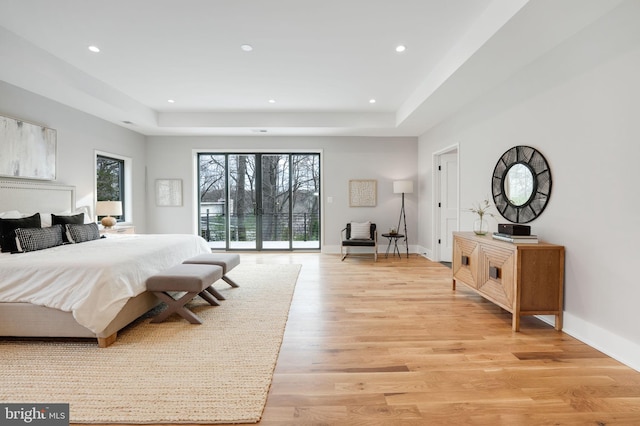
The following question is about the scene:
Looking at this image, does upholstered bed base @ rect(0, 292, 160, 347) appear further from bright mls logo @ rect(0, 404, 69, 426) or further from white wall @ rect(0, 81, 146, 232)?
white wall @ rect(0, 81, 146, 232)

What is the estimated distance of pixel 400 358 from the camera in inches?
85.4

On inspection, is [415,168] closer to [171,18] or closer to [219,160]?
[219,160]

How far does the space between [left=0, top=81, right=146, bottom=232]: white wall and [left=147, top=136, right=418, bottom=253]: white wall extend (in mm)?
891

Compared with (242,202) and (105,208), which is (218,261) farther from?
(242,202)

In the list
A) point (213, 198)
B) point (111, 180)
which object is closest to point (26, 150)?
point (111, 180)

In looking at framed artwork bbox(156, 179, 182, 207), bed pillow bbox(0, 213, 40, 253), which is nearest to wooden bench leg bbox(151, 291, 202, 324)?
bed pillow bbox(0, 213, 40, 253)

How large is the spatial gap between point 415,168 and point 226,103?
4.06 m

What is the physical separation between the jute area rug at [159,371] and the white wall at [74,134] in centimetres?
292

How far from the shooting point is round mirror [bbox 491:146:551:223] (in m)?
2.91

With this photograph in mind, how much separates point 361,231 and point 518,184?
3179mm

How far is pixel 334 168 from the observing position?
6.48 m

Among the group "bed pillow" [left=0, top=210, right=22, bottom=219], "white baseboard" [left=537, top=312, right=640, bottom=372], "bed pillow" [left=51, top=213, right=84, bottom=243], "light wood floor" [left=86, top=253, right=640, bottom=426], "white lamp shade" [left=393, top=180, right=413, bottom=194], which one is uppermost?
"white lamp shade" [left=393, top=180, right=413, bottom=194]

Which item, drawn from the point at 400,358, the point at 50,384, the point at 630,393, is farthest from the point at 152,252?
the point at 630,393

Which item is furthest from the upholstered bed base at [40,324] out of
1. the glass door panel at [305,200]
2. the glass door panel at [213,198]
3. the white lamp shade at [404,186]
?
the white lamp shade at [404,186]
